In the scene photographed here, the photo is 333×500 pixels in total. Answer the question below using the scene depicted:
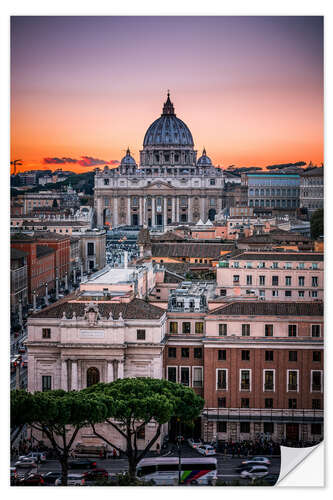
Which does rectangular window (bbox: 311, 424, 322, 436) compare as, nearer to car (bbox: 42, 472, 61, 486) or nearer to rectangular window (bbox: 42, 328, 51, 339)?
car (bbox: 42, 472, 61, 486)

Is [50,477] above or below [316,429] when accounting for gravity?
below

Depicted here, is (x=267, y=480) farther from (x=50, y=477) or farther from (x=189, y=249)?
(x=189, y=249)

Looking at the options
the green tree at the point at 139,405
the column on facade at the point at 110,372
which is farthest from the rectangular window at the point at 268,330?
the column on facade at the point at 110,372

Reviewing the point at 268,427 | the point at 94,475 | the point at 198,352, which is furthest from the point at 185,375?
the point at 94,475

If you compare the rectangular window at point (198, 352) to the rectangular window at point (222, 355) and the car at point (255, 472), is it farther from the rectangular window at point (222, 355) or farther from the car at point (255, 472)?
the car at point (255, 472)

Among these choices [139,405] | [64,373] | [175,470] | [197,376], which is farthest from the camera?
[197,376]
